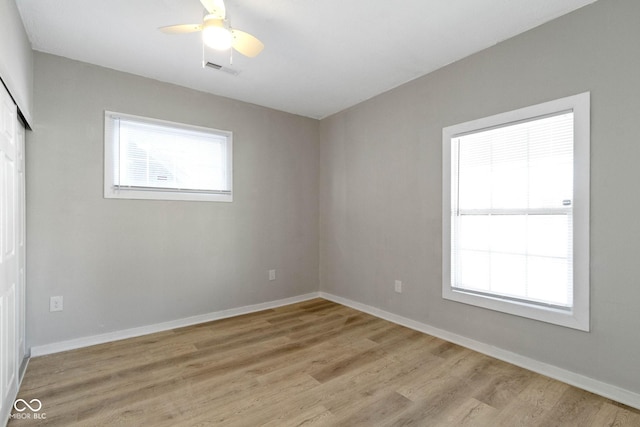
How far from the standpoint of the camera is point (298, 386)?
210 cm

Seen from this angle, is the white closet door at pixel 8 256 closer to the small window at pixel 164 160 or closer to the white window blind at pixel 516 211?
the small window at pixel 164 160

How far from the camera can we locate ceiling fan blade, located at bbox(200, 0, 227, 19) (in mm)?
1709

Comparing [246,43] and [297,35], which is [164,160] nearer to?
[246,43]

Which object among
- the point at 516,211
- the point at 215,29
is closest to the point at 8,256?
the point at 215,29

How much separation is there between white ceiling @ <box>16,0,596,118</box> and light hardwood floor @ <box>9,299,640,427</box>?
8.32ft

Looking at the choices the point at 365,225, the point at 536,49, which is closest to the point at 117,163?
the point at 365,225

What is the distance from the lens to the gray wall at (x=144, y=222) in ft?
8.55

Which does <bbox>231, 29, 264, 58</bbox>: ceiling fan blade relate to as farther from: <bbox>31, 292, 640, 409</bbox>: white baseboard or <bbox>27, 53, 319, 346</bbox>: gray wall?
<bbox>31, 292, 640, 409</bbox>: white baseboard

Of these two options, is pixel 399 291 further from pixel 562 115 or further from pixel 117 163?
pixel 117 163

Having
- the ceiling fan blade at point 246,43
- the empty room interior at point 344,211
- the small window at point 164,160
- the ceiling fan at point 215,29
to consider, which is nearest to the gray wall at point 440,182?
the empty room interior at point 344,211

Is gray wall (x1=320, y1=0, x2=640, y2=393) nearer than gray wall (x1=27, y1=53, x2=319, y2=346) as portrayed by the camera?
Yes

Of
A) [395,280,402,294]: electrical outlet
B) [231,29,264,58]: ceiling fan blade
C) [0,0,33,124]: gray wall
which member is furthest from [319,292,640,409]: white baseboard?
[0,0,33,124]: gray wall

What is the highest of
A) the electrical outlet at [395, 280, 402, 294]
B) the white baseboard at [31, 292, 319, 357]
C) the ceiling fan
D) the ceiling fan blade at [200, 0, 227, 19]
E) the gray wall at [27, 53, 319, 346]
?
the ceiling fan blade at [200, 0, 227, 19]

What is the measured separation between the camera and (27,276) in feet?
8.23
